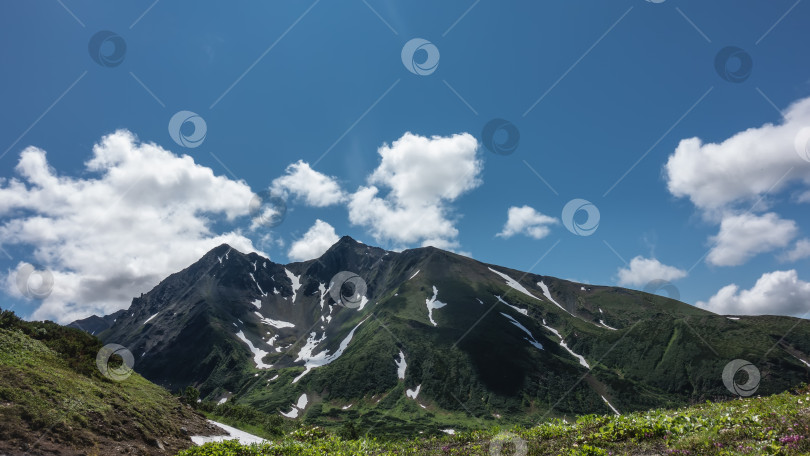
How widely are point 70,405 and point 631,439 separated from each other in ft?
78.6

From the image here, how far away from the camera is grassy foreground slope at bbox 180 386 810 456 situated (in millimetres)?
7992

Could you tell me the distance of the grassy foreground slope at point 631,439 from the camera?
7992 millimetres

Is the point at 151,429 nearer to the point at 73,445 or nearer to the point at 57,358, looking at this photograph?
the point at 73,445

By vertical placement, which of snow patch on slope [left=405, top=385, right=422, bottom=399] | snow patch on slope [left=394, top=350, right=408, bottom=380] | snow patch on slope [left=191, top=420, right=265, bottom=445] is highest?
snow patch on slope [left=394, top=350, right=408, bottom=380]

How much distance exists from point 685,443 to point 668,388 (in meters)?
216

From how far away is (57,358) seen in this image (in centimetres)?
2369

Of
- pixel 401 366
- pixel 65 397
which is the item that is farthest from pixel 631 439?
pixel 401 366

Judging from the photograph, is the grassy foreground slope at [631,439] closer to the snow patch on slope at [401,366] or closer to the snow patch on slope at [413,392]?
the snow patch on slope at [413,392]

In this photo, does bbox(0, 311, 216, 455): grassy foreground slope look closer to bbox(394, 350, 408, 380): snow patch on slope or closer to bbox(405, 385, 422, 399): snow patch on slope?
bbox(405, 385, 422, 399): snow patch on slope

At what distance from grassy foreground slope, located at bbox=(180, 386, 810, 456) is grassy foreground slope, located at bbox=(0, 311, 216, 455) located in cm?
823

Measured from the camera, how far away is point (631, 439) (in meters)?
9.58

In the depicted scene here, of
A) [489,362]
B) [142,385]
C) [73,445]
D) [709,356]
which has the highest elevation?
[709,356]

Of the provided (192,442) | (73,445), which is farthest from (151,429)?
(73,445)

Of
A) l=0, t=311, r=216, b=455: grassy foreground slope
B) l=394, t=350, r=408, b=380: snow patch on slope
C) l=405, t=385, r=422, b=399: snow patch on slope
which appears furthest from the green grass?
l=394, t=350, r=408, b=380: snow patch on slope
